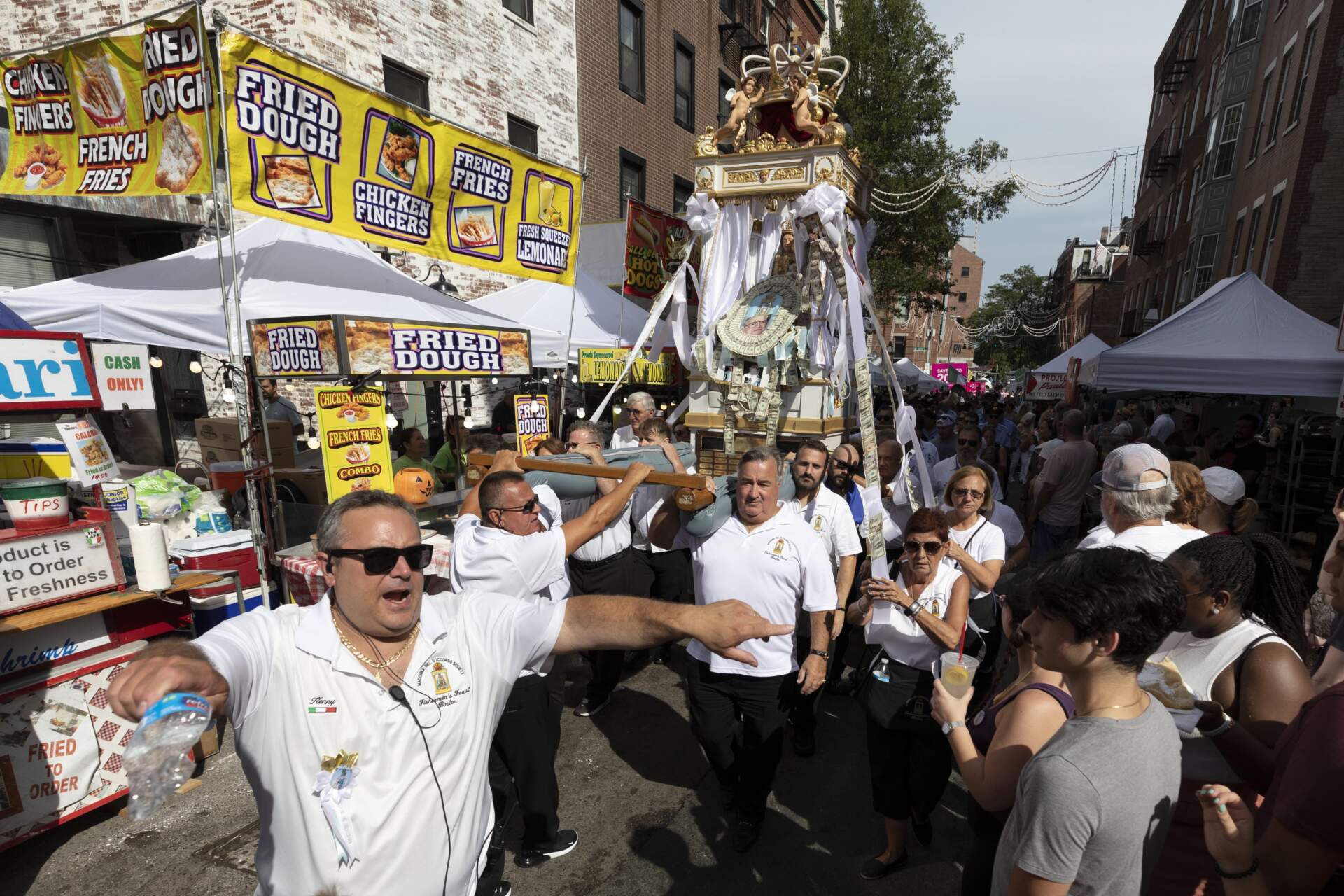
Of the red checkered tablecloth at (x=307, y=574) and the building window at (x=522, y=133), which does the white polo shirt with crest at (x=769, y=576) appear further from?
the building window at (x=522, y=133)

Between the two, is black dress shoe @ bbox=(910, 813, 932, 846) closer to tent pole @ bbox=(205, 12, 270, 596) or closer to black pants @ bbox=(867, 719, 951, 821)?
black pants @ bbox=(867, 719, 951, 821)

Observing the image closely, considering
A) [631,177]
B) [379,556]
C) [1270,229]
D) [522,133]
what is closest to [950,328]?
[1270,229]

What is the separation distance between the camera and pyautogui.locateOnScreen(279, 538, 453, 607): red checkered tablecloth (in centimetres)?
446

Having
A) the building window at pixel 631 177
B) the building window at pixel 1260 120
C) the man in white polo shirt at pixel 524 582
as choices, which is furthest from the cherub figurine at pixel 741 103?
the building window at pixel 1260 120

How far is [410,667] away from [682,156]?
18959 millimetres

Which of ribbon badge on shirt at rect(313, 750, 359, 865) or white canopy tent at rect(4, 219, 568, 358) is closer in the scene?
ribbon badge on shirt at rect(313, 750, 359, 865)

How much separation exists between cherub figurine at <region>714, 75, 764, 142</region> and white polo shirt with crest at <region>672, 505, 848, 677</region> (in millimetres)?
5835

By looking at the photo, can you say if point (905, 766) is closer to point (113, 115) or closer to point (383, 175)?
point (383, 175)

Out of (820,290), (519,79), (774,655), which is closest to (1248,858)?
(774,655)

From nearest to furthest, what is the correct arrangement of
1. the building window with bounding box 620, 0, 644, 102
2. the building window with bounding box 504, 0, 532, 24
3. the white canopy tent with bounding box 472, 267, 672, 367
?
the white canopy tent with bounding box 472, 267, 672, 367
the building window with bounding box 504, 0, 532, 24
the building window with bounding box 620, 0, 644, 102

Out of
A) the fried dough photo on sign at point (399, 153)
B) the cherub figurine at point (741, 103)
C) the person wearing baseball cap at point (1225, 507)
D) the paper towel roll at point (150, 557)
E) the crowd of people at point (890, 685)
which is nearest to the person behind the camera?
the crowd of people at point (890, 685)

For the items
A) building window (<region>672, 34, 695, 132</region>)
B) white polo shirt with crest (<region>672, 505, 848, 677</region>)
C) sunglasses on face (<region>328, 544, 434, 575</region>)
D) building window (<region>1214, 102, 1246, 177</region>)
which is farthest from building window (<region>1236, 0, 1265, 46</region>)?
sunglasses on face (<region>328, 544, 434, 575</region>)

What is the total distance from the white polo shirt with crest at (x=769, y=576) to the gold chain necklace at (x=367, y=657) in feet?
5.29

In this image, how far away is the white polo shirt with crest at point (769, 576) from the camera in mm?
3047
